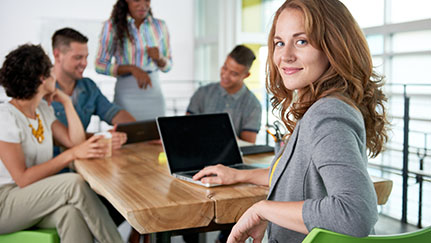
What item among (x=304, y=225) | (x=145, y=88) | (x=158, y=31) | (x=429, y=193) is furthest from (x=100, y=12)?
(x=304, y=225)

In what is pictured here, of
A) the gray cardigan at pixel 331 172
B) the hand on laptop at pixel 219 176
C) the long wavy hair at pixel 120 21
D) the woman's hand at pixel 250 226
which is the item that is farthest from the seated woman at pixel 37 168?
the long wavy hair at pixel 120 21

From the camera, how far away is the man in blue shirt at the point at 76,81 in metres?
2.96

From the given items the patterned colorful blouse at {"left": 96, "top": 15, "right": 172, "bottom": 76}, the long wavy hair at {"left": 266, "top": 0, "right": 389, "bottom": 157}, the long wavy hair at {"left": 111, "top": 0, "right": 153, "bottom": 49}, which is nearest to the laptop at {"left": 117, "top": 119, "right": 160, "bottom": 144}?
the patterned colorful blouse at {"left": 96, "top": 15, "right": 172, "bottom": 76}

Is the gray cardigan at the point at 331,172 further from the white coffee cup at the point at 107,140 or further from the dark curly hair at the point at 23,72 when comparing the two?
the dark curly hair at the point at 23,72

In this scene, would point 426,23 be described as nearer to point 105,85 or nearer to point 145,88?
point 145,88

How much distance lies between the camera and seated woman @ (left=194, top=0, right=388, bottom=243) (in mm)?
785

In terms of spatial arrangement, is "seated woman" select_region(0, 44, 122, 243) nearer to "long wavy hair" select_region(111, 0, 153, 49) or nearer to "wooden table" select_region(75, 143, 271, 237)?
"wooden table" select_region(75, 143, 271, 237)

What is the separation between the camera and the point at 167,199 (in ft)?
4.32

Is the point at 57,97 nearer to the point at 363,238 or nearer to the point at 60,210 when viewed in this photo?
the point at 60,210

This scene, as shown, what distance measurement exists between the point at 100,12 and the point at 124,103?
3.27 meters

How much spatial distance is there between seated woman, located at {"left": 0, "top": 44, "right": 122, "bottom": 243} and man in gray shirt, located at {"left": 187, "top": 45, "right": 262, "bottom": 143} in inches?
43.1

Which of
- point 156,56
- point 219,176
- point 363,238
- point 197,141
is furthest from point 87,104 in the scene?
point 363,238

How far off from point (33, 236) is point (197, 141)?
741 mm

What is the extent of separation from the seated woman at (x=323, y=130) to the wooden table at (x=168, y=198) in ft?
0.89
